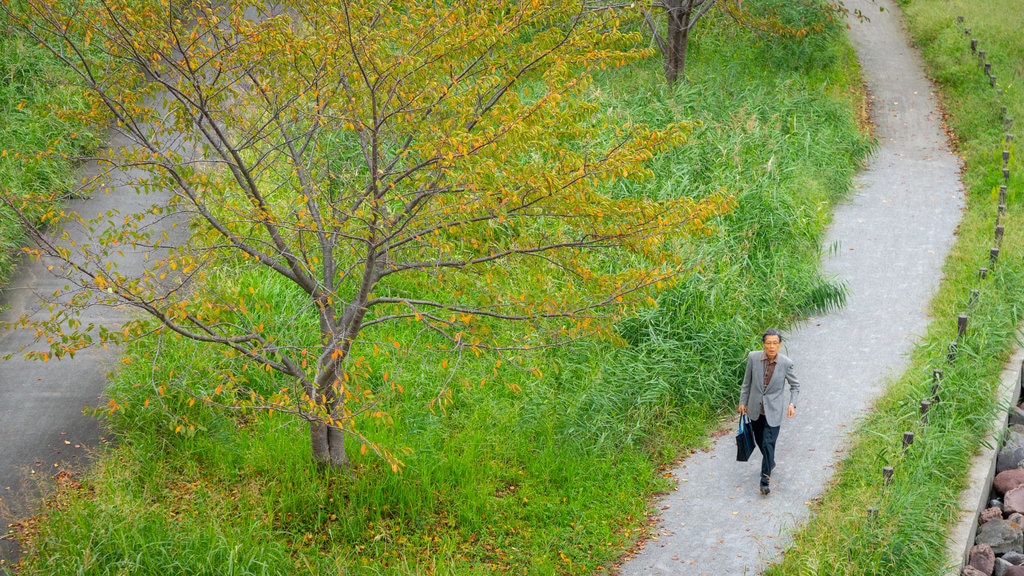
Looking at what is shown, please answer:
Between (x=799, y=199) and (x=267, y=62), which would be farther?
(x=799, y=199)

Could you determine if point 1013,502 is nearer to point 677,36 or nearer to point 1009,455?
point 1009,455

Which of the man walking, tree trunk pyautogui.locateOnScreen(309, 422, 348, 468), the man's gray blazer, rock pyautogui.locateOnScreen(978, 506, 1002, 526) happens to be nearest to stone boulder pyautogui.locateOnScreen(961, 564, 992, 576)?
rock pyautogui.locateOnScreen(978, 506, 1002, 526)

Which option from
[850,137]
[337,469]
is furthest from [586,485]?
[850,137]

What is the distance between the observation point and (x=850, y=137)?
1582 centimetres

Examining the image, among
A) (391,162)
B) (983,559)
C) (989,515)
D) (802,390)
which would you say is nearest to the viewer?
(391,162)

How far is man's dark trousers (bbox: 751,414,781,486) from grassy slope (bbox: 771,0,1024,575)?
541 millimetres

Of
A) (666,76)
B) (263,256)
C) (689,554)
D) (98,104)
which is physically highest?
(666,76)

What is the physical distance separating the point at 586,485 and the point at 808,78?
12590 mm

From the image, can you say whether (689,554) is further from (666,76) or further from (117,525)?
(666,76)

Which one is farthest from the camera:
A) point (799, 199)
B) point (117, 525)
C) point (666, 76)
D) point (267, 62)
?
point (666, 76)

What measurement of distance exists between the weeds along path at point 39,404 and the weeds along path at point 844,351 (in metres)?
5.29

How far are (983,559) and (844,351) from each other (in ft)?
10.5

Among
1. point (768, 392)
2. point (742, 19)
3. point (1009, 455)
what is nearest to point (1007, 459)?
point (1009, 455)

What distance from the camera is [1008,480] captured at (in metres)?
8.69
